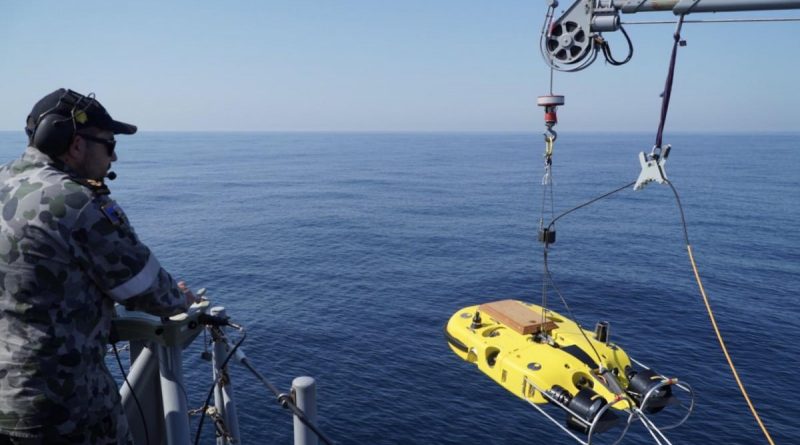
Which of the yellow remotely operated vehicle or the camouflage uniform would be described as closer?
the camouflage uniform

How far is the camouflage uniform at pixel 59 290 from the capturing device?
8.63ft

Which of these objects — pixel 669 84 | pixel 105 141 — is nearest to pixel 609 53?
pixel 669 84

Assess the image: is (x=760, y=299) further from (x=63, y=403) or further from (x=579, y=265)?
(x=63, y=403)

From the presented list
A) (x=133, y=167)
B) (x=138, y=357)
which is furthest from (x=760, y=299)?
(x=133, y=167)

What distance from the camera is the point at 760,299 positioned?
3412 centimetres

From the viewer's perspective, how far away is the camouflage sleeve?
270 cm

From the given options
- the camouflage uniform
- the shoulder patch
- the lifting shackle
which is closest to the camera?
the camouflage uniform

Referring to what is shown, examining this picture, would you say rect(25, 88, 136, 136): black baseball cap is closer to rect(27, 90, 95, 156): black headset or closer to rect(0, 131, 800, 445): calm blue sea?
rect(27, 90, 95, 156): black headset

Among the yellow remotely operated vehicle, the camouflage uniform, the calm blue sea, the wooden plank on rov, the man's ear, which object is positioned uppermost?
the man's ear

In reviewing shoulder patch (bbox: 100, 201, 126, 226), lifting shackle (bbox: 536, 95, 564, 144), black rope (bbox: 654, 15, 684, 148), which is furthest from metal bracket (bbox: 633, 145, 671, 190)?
shoulder patch (bbox: 100, 201, 126, 226)

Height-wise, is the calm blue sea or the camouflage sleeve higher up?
the camouflage sleeve

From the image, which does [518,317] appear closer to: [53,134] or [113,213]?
[113,213]

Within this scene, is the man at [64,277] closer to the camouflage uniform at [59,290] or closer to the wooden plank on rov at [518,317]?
the camouflage uniform at [59,290]

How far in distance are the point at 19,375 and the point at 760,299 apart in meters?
40.7
